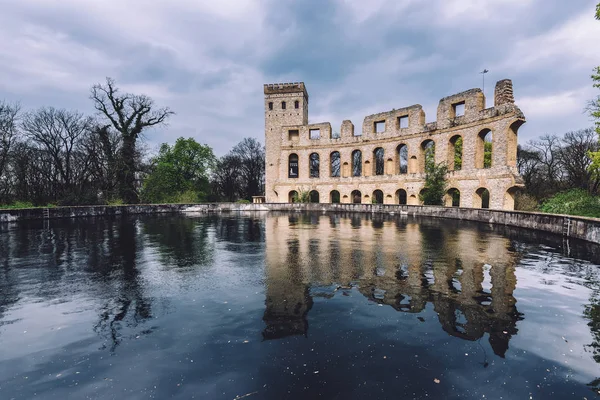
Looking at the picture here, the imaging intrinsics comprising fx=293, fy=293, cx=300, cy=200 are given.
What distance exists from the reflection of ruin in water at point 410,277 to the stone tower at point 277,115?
24.9 metres

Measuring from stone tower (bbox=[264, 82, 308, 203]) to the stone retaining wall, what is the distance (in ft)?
27.3

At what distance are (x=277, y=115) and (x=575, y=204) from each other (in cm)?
2840

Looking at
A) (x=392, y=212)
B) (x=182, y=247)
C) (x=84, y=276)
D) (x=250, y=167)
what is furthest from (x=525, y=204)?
A: (x=250, y=167)

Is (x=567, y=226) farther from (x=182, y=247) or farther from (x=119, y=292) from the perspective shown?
(x=119, y=292)

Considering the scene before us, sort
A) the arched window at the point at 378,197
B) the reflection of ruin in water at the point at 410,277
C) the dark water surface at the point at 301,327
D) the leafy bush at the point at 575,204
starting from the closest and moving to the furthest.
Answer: the dark water surface at the point at 301,327 < the reflection of ruin in water at the point at 410,277 < the leafy bush at the point at 575,204 < the arched window at the point at 378,197

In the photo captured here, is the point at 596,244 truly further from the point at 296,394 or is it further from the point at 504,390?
the point at 296,394

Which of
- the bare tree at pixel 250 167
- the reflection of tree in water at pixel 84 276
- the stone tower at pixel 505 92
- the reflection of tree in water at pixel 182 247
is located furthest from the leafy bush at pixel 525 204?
the bare tree at pixel 250 167

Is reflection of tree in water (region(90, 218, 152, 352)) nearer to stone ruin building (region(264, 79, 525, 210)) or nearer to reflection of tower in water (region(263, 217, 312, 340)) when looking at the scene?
reflection of tower in water (region(263, 217, 312, 340))

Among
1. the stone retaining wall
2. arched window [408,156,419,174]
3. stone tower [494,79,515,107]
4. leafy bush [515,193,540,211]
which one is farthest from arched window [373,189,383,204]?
stone tower [494,79,515,107]

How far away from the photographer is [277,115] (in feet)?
115

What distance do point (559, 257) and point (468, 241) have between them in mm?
2554

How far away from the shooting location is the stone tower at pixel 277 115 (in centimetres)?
3466

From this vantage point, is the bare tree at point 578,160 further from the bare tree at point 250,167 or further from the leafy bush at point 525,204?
the bare tree at point 250,167

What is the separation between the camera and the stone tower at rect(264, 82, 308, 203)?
34.7 m
